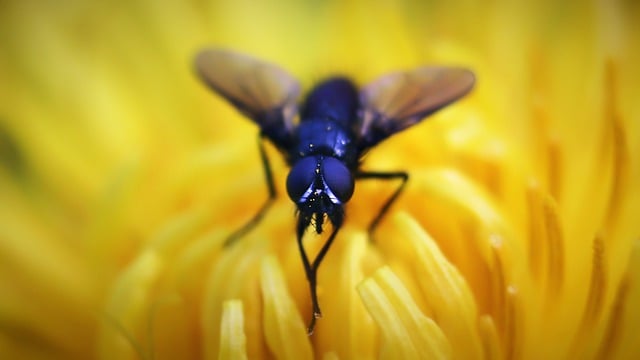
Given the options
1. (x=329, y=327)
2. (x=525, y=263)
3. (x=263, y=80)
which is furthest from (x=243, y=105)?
(x=525, y=263)

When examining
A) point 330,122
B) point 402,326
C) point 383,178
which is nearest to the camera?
point 402,326

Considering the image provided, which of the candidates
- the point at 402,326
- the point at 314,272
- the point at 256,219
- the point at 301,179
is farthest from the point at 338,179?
the point at 256,219

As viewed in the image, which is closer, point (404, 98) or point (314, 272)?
point (314, 272)

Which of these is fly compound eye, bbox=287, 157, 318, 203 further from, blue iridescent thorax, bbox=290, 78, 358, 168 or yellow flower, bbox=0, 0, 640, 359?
yellow flower, bbox=0, 0, 640, 359

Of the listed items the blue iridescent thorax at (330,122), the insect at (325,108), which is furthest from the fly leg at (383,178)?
the blue iridescent thorax at (330,122)

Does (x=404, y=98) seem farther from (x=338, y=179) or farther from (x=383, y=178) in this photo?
(x=338, y=179)

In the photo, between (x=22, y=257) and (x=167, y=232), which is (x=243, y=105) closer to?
(x=167, y=232)

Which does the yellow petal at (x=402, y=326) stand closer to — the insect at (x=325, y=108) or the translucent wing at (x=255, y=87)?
the insect at (x=325, y=108)
